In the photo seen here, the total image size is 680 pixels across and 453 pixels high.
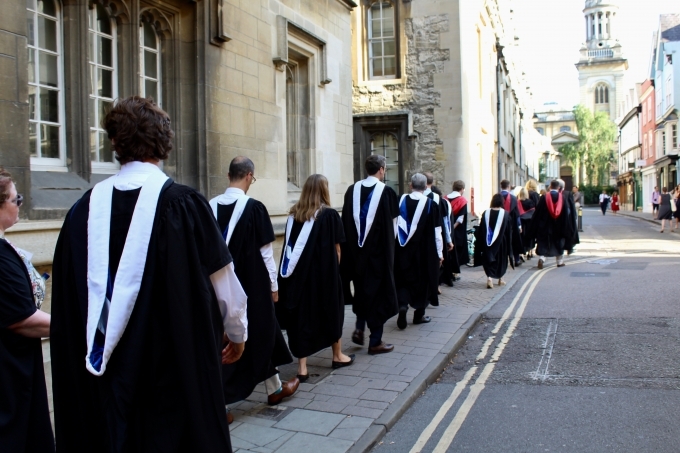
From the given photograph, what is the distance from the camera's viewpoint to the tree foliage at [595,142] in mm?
83438

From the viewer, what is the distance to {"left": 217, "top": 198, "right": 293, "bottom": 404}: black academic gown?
456cm

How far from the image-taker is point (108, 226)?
2463 millimetres

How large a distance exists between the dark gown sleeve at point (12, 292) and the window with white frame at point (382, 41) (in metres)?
16.1

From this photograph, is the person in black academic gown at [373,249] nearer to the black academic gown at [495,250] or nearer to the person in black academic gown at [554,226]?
the black academic gown at [495,250]

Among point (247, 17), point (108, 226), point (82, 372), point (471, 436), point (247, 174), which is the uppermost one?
point (247, 17)

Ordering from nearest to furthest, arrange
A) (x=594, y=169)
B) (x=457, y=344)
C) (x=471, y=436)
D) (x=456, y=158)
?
(x=471, y=436)
(x=457, y=344)
(x=456, y=158)
(x=594, y=169)

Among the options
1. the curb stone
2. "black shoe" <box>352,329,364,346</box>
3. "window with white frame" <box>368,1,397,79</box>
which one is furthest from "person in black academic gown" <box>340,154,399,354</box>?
"window with white frame" <box>368,1,397,79</box>

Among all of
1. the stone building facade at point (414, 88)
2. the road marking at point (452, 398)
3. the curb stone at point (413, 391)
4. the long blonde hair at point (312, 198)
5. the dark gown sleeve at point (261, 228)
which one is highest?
the stone building facade at point (414, 88)

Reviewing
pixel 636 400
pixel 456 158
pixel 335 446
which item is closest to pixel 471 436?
pixel 335 446

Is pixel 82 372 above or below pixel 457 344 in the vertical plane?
above

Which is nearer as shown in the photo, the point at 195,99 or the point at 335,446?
the point at 335,446

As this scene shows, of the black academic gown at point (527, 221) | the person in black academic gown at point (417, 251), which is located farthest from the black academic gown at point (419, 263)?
the black academic gown at point (527, 221)

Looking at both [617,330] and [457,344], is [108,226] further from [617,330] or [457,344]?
[617,330]

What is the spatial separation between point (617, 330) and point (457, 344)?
200 centimetres
